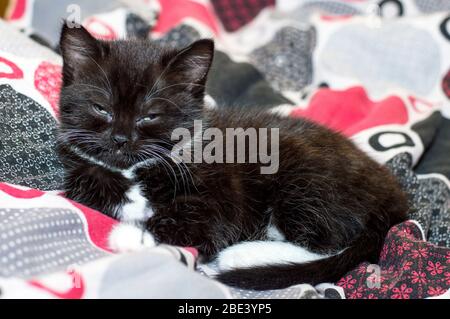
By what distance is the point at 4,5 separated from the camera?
8.94 feet

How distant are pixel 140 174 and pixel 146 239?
0.19 meters

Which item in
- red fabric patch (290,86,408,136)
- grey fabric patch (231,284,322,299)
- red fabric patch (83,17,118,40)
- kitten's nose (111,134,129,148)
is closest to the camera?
grey fabric patch (231,284,322,299)

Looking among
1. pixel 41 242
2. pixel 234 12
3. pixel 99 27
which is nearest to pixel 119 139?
pixel 41 242

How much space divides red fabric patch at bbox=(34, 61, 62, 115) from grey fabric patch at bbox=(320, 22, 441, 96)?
1.25 meters

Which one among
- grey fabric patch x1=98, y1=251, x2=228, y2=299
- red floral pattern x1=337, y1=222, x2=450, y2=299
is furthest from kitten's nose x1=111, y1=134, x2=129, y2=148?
red floral pattern x1=337, y1=222, x2=450, y2=299

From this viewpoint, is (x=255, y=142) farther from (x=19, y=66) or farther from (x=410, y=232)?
(x=19, y=66)

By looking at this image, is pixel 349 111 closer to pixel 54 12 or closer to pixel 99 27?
pixel 99 27

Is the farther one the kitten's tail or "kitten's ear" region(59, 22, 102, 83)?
"kitten's ear" region(59, 22, 102, 83)

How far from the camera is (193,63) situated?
156cm

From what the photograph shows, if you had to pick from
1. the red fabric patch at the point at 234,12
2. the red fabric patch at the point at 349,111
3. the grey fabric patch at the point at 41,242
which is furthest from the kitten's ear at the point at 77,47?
the red fabric patch at the point at 234,12

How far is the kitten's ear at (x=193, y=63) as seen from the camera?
60.2 inches

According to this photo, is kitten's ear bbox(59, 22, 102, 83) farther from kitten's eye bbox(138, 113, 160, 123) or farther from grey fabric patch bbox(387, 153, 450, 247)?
grey fabric patch bbox(387, 153, 450, 247)

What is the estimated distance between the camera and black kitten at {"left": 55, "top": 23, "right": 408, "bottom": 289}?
1481 mm
